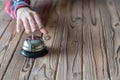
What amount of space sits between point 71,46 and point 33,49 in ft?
0.54

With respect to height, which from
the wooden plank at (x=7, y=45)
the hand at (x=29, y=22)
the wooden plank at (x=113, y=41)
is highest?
the hand at (x=29, y=22)

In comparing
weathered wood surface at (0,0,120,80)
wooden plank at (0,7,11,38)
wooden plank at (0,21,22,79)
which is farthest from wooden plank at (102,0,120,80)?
wooden plank at (0,7,11,38)

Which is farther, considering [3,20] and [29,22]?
[3,20]

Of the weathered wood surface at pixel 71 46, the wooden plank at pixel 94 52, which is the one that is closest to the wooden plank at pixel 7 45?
the weathered wood surface at pixel 71 46

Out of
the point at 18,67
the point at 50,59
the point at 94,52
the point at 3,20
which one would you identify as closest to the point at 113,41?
the point at 94,52

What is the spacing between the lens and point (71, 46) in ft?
3.82

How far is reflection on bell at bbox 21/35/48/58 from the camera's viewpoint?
108 cm

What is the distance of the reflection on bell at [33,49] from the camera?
42.7 inches

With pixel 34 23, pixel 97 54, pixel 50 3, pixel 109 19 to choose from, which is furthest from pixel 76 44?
pixel 50 3

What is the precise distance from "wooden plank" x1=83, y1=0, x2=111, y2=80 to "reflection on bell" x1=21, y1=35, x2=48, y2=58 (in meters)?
0.16

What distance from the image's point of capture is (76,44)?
1.18 metres

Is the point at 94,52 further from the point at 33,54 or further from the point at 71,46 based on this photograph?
the point at 33,54

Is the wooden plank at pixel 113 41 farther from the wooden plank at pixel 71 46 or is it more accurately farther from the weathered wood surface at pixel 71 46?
the wooden plank at pixel 71 46

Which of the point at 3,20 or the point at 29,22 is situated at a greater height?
the point at 29,22
